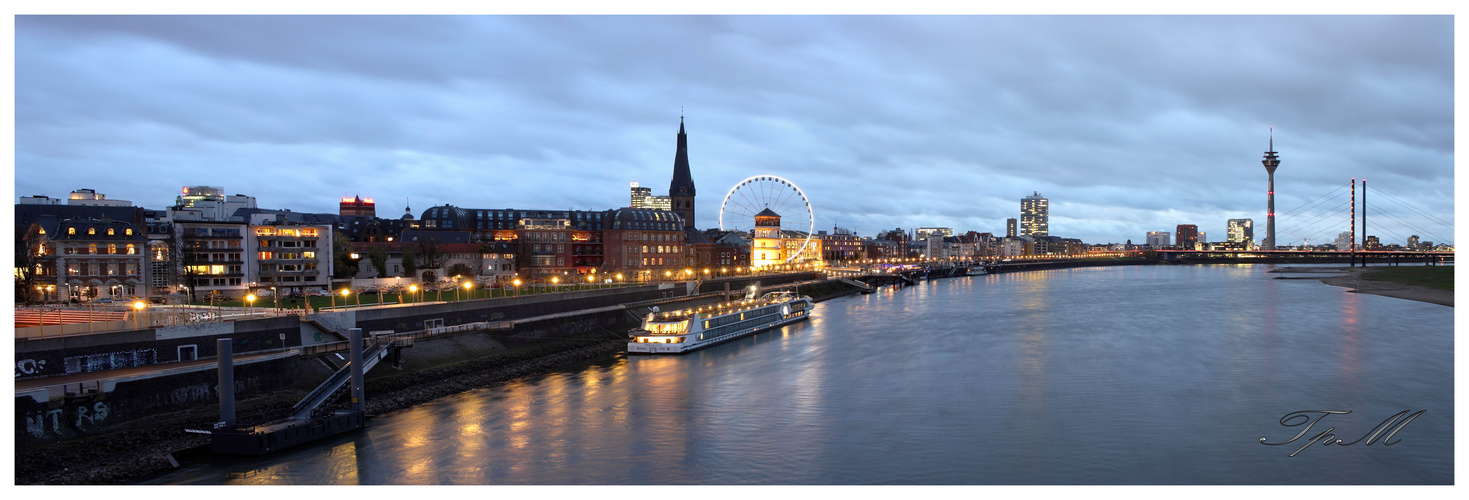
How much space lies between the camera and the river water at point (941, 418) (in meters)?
22.6

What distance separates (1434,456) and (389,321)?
41.1 meters

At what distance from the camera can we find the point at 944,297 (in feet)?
318

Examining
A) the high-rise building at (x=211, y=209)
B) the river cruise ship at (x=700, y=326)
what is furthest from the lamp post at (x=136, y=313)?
the high-rise building at (x=211, y=209)

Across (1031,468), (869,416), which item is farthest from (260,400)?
(1031,468)

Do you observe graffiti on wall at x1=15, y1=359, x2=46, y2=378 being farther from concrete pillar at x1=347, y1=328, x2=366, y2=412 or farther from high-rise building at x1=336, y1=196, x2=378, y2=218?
high-rise building at x1=336, y1=196, x2=378, y2=218

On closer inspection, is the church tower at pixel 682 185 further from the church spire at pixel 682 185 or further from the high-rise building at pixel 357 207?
the high-rise building at pixel 357 207

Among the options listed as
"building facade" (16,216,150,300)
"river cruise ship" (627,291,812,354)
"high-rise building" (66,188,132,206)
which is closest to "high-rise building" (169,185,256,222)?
"high-rise building" (66,188,132,206)

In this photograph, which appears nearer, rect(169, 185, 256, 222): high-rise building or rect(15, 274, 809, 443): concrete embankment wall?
rect(15, 274, 809, 443): concrete embankment wall

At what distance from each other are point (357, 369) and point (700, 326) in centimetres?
2445

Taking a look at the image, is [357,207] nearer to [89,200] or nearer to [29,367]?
[89,200]

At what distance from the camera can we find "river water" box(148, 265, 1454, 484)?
22.6m
